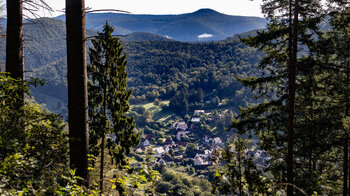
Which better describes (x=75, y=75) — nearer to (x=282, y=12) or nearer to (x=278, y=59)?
(x=278, y=59)

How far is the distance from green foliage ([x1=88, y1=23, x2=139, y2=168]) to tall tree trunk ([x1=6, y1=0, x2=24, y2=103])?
487cm

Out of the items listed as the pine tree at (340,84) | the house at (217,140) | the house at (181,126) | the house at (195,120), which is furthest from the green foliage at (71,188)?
the house at (195,120)

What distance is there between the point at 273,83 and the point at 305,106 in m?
3.01

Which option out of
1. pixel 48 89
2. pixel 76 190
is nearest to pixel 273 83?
pixel 76 190

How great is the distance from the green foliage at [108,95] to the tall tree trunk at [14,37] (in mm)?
4875

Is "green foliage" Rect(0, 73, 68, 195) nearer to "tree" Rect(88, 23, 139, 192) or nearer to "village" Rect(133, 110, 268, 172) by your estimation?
"tree" Rect(88, 23, 139, 192)

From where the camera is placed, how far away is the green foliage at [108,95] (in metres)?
9.56

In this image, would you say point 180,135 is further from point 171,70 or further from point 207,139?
point 171,70

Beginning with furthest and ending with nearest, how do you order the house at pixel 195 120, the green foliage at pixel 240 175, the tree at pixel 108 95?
the house at pixel 195 120, the tree at pixel 108 95, the green foliage at pixel 240 175

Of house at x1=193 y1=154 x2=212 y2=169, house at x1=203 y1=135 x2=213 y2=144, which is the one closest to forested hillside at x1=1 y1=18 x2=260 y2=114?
house at x1=203 y1=135 x2=213 y2=144

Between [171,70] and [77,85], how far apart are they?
145m

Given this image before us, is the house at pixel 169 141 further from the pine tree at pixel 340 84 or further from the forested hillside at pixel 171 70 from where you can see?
Result: the pine tree at pixel 340 84

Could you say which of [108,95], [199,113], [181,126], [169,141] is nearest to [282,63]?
[108,95]

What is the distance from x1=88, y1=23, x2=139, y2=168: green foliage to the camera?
9.56 m
